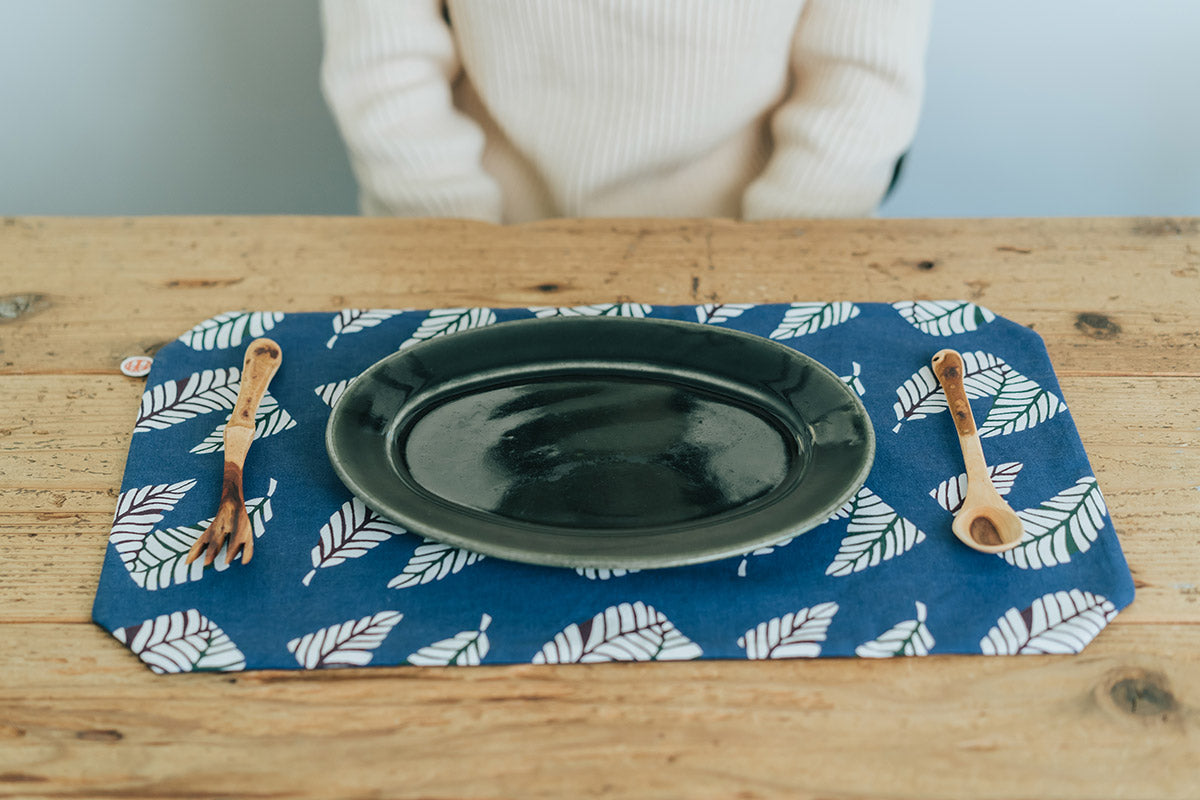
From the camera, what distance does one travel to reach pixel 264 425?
542 millimetres

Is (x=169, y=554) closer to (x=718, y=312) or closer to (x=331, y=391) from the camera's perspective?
(x=331, y=391)

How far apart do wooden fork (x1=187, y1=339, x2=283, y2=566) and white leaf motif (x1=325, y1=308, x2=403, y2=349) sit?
47 millimetres

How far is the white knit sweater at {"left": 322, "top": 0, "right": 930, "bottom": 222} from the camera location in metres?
0.81

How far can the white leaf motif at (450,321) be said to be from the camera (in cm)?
63

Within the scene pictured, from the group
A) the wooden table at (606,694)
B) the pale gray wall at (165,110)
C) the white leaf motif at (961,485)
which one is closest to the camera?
the wooden table at (606,694)

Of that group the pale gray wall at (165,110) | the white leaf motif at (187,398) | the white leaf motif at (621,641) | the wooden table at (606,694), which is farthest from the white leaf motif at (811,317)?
the pale gray wall at (165,110)

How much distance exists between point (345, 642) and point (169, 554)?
116 millimetres

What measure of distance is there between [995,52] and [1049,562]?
97 cm

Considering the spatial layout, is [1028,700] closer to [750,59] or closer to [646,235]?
[646,235]

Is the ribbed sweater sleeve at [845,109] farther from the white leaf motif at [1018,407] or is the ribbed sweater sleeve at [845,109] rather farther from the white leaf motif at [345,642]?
the white leaf motif at [345,642]

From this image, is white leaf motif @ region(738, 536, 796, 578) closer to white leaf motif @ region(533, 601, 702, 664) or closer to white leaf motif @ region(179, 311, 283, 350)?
white leaf motif @ region(533, 601, 702, 664)

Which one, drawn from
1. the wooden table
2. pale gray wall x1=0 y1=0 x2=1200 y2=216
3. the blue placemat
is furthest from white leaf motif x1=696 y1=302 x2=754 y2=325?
pale gray wall x1=0 y1=0 x2=1200 y2=216

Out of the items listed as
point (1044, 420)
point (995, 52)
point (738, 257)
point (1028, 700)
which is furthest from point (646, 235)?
point (995, 52)

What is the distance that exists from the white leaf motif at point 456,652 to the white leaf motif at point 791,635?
122 millimetres
